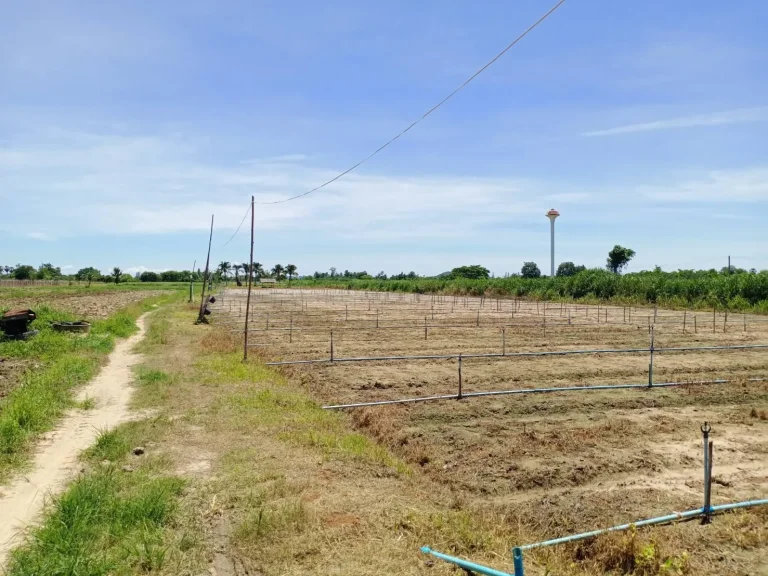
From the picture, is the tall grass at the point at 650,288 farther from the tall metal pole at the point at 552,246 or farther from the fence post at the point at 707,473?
the fence post at the point at 707,473

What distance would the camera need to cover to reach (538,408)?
10242mm

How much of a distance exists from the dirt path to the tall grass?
110ft

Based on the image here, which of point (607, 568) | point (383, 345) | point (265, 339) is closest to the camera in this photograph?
point (607, 568)

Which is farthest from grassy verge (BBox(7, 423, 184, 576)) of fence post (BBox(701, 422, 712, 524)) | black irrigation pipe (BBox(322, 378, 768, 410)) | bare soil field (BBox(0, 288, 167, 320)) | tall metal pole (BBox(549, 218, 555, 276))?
tall metal pole (BBox(549, 218, 555, 276))

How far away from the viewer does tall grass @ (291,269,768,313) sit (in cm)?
3566

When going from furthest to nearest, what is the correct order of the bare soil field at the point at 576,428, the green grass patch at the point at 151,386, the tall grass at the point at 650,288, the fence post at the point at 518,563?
the tall grass at the point at 650,288
the green grass patch at the point at 151,386
the bare soil field at the point at 576,428
the fence post at the point at 518,563

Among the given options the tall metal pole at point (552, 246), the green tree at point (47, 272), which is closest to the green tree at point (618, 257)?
the tall metal pole at point (552, 246)

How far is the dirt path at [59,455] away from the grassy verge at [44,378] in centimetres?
25

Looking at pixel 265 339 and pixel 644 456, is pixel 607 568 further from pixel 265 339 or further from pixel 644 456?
pixel 265 339

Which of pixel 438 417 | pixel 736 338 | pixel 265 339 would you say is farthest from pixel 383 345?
pixel 736 338

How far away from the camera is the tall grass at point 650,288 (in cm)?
3566

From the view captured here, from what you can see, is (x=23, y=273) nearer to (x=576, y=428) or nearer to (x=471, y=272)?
(x=471, y=272)

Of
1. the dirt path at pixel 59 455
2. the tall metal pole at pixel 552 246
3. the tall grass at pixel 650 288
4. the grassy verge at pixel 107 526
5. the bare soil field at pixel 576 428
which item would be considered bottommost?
the dirt path at pixel 59 455

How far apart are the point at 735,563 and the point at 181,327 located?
24.4m
